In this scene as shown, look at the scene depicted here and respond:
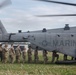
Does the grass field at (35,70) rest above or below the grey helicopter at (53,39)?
below

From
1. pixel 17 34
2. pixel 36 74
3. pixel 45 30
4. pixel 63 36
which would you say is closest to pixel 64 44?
pixel 63 36

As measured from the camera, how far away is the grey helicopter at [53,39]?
18.6 m

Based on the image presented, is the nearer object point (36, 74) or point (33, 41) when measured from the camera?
point (36, 74)

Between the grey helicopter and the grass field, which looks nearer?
the grass field

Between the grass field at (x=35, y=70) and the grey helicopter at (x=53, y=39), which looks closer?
the grass field at (x=35, y=70)

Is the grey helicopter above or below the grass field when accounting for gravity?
above

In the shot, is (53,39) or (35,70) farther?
(53,39)

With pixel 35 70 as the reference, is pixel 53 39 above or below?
above

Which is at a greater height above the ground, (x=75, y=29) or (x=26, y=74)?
(x=75, y=29)

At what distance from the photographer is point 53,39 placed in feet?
62.2

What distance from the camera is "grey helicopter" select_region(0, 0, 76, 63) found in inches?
733

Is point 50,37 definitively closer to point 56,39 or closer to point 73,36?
point 56,39

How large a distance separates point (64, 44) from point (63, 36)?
0.60 meters

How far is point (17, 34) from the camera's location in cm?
2028
